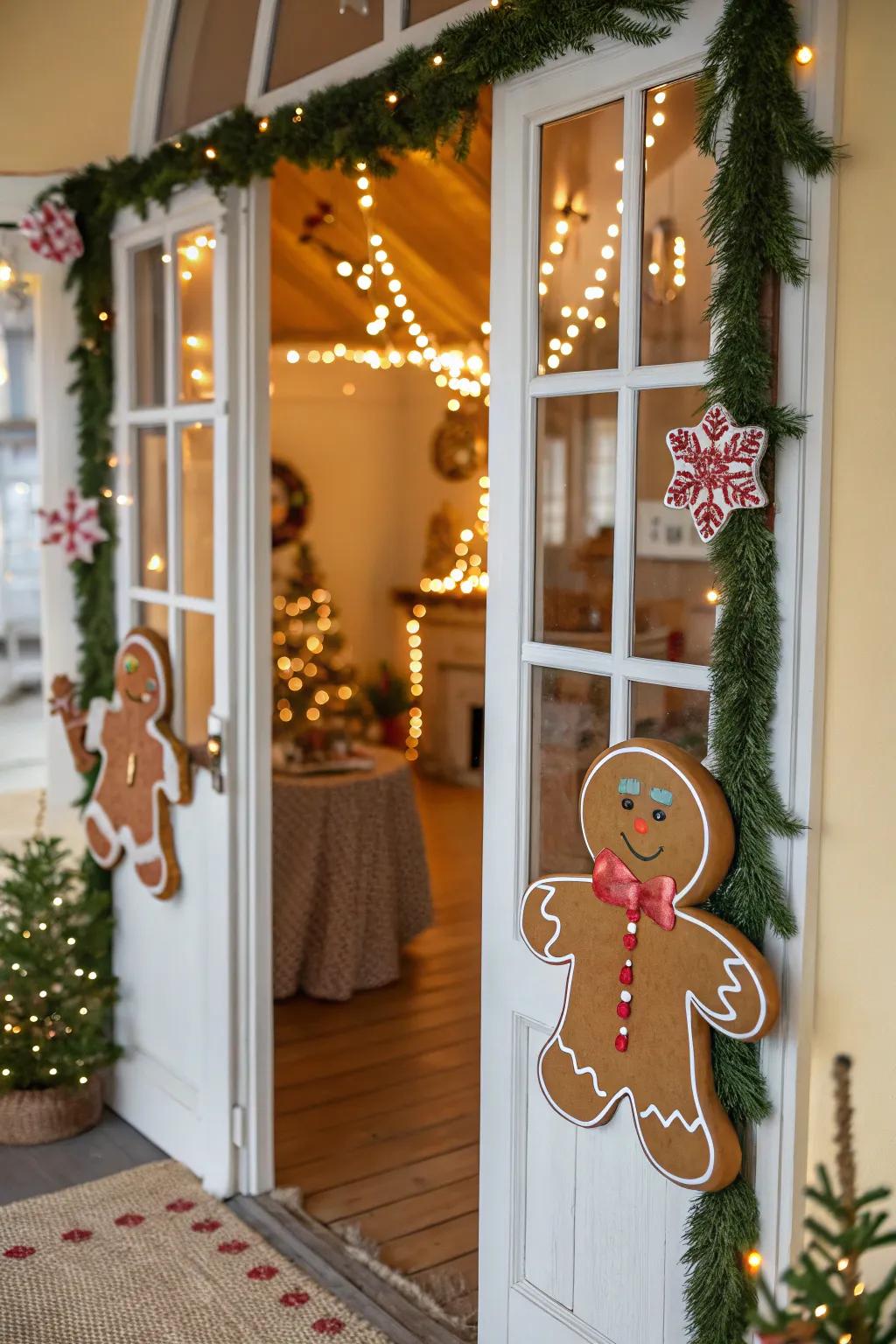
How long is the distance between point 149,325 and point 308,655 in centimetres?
421

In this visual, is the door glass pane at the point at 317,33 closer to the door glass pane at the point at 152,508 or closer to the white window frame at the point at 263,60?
the white window frame at the point at 263,60

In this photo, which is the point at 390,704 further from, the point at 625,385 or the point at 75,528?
the point at 625,385

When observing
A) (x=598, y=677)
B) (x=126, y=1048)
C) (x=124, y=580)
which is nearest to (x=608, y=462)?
(x=598, y=677)

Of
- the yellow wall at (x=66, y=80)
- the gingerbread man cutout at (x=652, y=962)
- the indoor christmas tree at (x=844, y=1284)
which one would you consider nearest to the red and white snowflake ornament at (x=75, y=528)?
the yellow wall at (x=66, y=80)

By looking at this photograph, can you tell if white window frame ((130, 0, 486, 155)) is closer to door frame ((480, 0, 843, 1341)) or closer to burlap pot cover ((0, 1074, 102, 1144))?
door frame ((480, 0, 843, 1341))

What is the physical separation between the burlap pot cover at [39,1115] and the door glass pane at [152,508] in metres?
1.40

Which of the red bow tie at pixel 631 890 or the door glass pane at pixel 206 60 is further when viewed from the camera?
the door glass pane at pixel 206 60

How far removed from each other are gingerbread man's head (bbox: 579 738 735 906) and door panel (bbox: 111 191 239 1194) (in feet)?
4.52

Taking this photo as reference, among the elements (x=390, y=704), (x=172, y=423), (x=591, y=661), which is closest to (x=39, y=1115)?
(x=172, y=423)

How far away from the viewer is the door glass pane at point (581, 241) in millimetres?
2359

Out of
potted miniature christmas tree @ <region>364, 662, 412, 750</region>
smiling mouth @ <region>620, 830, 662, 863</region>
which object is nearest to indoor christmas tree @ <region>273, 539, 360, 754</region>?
potted miniature christmas tree @ <region>364, 662, 412, 750</region>

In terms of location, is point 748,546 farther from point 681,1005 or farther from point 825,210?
point 681,1005

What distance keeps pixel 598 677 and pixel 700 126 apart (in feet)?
2.92

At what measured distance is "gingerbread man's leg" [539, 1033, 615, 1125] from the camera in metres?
2.37
